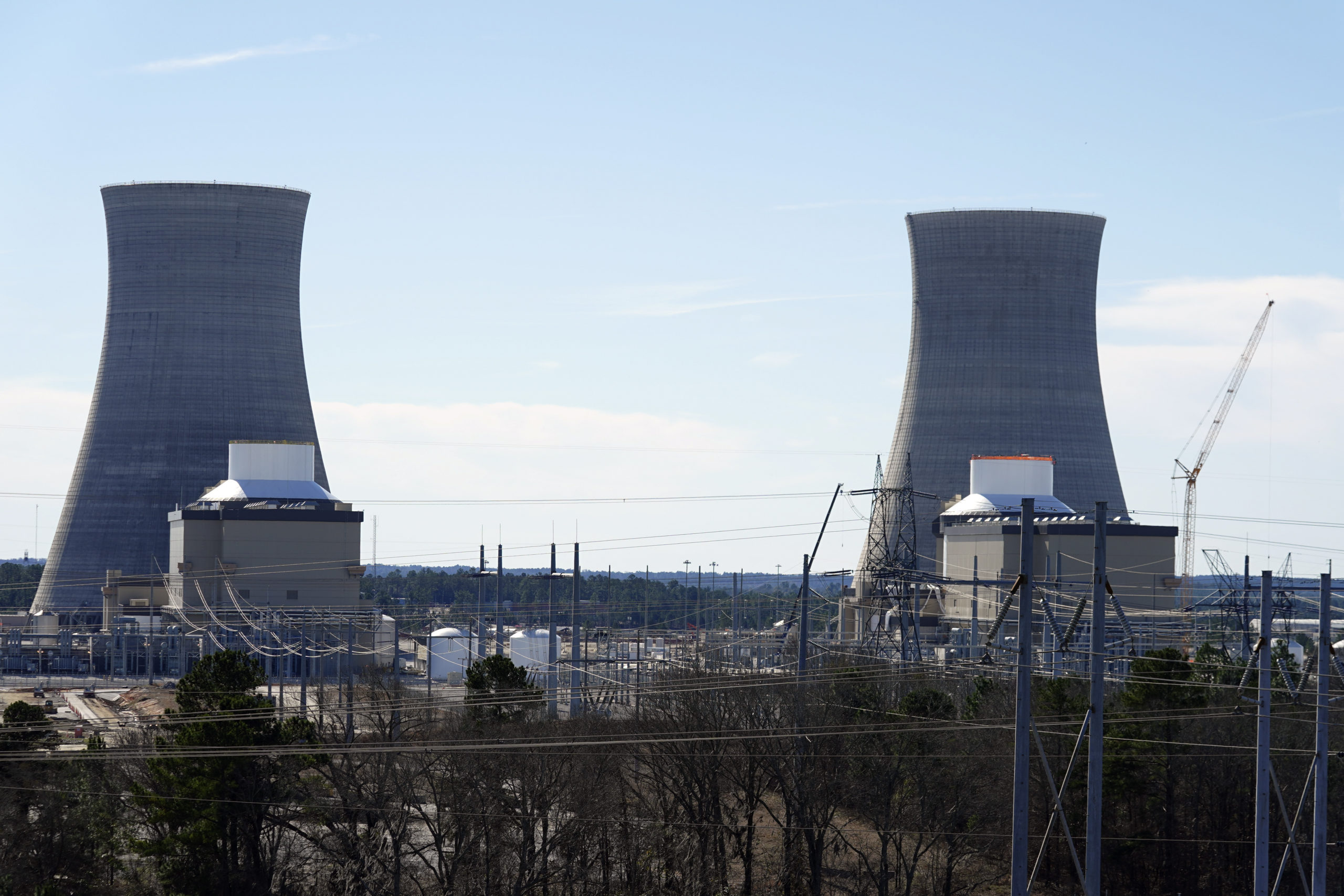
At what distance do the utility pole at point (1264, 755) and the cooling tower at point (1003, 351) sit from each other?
44487 mm

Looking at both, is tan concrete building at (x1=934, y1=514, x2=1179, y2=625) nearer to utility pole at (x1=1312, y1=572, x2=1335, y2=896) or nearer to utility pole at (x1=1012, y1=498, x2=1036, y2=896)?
utility pole at (x1=1312, y1=572, x2=1335, y2=896)

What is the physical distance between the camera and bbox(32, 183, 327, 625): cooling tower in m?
57.8

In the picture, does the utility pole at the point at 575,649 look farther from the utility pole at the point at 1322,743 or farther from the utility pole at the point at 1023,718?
the utility pole at the point at 1023,718

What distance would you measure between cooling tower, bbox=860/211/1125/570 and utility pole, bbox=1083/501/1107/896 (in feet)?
151

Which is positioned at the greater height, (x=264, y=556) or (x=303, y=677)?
(x=264, y=556)

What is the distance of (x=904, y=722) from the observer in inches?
1022

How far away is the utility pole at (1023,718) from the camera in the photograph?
12.4 m

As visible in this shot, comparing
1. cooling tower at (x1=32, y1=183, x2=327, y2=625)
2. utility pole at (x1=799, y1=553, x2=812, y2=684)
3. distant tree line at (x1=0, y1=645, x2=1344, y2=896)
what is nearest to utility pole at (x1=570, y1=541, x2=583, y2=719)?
distant tree line at (x1=0, y1=645, x2=1344, y2=896)

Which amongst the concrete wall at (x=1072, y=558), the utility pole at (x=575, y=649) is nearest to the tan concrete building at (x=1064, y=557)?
the concrete wall at (x=1072, y=558)

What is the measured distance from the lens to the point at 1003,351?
59.0 meters

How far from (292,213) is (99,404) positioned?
1021 cm

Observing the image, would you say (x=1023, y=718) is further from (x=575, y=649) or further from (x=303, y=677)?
(x=303, y=677)

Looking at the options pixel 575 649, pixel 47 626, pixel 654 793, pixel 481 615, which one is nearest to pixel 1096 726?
pixel 654 793

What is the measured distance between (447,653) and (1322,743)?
143ft
